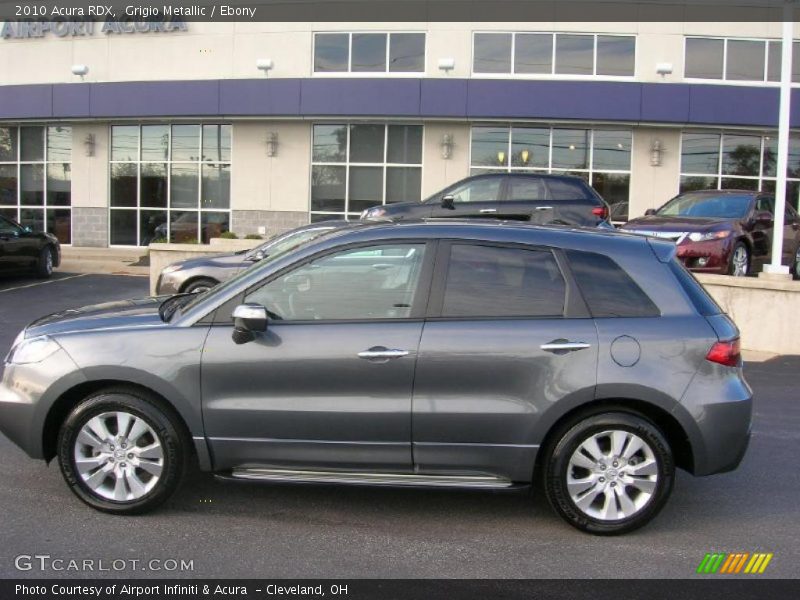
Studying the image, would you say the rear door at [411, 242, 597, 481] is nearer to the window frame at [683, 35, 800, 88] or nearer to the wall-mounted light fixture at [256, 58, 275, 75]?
the wall-mounted light fixture at [256, 58, 275, 75]

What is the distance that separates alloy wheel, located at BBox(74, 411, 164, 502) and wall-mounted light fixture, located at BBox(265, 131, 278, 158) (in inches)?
719

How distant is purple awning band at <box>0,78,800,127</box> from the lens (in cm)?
2011

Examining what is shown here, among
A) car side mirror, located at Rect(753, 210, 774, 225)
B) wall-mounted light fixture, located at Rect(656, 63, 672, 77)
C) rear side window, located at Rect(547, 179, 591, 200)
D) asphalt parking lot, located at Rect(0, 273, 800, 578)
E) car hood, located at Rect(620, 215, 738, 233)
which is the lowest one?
asphalt parking lot, located at Rect(0, 273, 800, 578)

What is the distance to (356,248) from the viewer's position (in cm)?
479

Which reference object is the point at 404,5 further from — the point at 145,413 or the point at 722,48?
the point at 145,413

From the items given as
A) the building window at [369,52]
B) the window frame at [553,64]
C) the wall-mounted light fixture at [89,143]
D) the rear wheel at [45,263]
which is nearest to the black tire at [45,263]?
the rear wheel at [45,263]

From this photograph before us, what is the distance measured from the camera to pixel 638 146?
840 inches

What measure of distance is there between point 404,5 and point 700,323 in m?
18.5

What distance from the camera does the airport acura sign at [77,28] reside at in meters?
22.5

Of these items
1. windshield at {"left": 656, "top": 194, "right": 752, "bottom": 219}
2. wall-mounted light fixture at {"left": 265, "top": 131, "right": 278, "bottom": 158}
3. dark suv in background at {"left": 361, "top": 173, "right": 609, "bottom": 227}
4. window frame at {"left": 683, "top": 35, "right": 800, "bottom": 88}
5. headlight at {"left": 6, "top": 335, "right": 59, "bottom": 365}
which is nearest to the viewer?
headlight at {"left": 6, "top": 335, "right": 59, "bottom": 365}

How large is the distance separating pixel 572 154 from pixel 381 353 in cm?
A: 1805

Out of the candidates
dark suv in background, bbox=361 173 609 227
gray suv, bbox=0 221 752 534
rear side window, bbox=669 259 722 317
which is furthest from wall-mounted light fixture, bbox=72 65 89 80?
rear side window, bbox=669 259 722 317

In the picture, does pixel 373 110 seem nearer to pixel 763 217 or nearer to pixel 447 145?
pixel 447 145

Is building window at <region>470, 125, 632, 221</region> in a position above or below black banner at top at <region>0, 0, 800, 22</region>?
below
